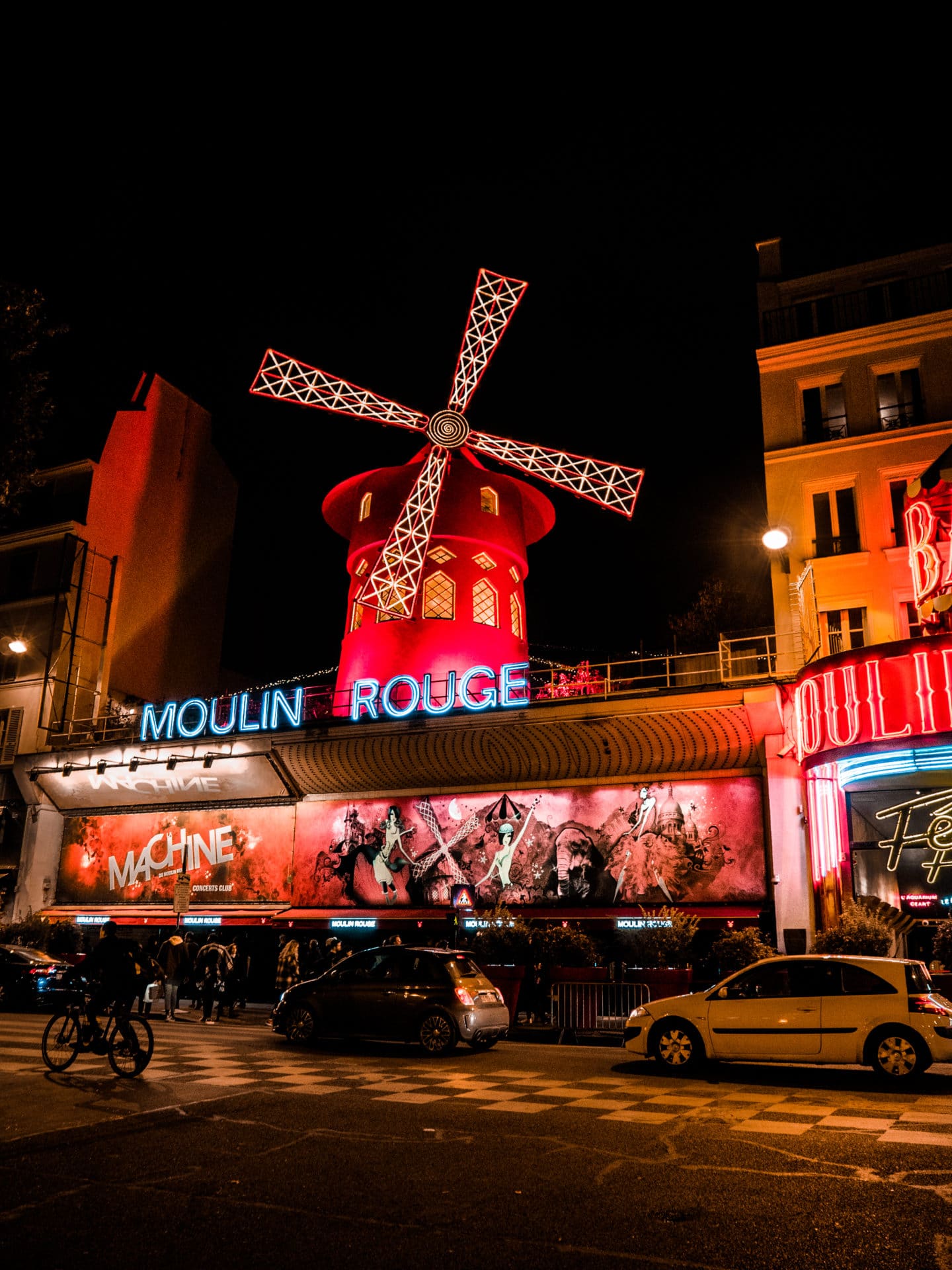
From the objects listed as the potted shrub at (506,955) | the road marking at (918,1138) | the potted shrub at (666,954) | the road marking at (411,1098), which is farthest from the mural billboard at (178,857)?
the road marking at (918,1138)

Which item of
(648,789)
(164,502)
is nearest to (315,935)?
(648,789)

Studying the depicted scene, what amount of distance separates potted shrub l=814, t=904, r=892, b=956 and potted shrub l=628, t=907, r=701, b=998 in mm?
2096

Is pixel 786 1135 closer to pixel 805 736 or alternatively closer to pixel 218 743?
pixel 805 736

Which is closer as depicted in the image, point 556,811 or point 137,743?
point 556,811

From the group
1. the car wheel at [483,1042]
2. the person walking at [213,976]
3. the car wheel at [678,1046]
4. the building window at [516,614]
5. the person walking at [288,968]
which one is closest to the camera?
the car wheel at [678,1046]

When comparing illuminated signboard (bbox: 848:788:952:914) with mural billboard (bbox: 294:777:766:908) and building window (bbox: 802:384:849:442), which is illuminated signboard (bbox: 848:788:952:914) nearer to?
mural billboard (bbox: 294:777:766:908)

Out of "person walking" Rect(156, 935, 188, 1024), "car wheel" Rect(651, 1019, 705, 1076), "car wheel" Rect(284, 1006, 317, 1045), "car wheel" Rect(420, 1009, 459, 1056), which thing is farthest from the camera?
"person walking" Rect(156, 935, 188, 1024)

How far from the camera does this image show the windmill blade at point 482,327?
2612cm

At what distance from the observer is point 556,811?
20.9 m

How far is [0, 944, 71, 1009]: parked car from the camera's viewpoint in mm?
18109

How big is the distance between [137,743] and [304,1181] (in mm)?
20371

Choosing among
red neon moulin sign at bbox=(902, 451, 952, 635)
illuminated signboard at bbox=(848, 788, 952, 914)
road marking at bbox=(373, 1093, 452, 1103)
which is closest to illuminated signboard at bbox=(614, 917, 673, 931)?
illuminated signboard at bbox=(848, 788, 952, 914)

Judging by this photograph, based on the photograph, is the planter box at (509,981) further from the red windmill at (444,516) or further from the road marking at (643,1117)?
the red windmill at (444,516)

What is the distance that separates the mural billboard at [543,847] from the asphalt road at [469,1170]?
30.6ft
